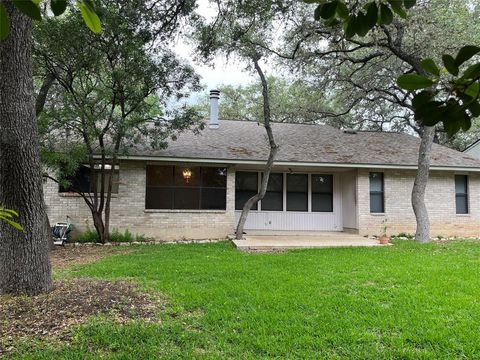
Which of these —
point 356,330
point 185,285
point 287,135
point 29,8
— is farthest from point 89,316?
point 287,135

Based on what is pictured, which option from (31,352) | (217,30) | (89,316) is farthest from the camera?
(217,30)

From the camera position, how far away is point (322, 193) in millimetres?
13945

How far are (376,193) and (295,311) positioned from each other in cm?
984

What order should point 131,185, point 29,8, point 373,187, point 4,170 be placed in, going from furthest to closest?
point 373,187 → point 131,185 → point 4,170 → point 29,8

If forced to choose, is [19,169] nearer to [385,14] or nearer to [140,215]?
[385,14]

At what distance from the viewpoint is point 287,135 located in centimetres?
1536

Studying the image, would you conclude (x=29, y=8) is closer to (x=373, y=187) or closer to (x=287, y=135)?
(x=373, y=187)

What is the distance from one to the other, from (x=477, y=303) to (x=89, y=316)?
15.6ft

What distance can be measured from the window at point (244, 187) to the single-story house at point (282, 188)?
4 cm

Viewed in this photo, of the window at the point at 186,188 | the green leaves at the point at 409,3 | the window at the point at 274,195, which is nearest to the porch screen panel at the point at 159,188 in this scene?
the window at the point at 186,188

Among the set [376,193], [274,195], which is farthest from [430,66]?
[376,193]

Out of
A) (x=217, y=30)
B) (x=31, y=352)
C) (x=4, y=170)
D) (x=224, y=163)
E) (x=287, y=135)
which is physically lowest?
(x=31, y=352)

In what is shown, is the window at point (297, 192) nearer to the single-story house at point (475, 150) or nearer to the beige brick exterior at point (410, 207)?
the beige brick exterior at point (410, 207)

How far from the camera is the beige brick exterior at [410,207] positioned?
1284 centimetres
